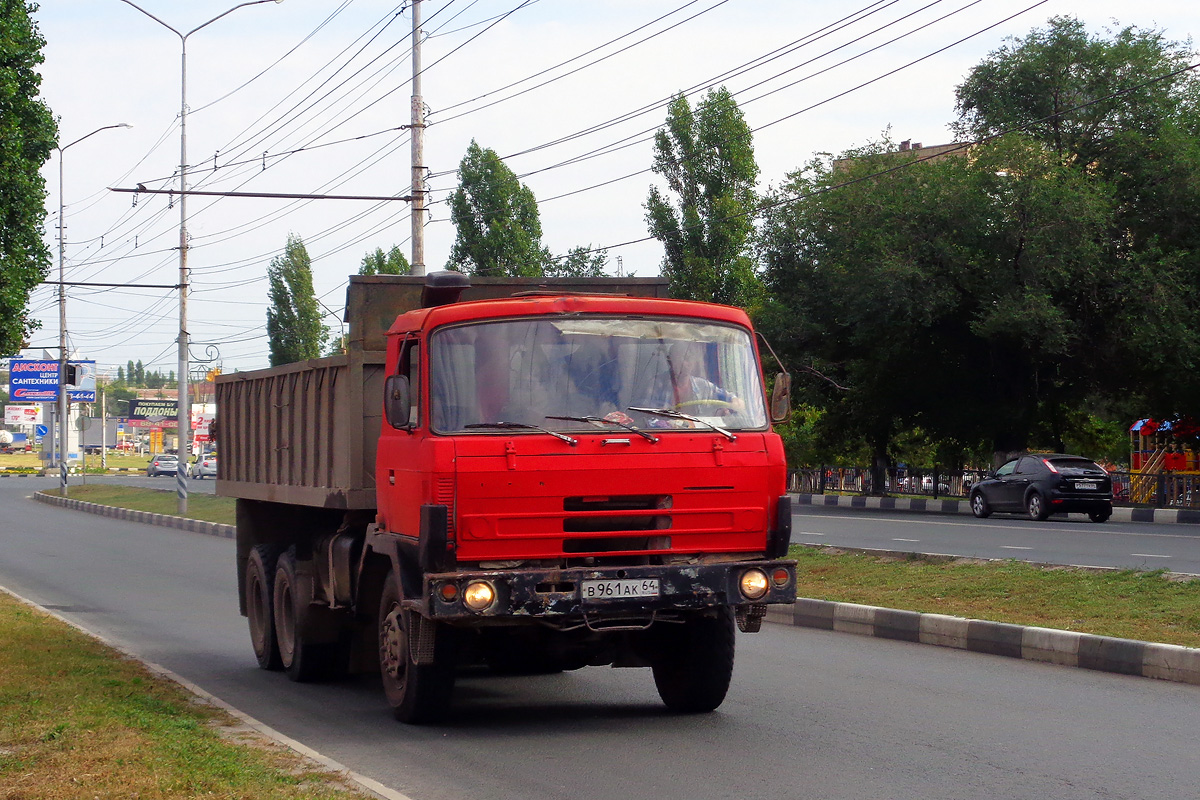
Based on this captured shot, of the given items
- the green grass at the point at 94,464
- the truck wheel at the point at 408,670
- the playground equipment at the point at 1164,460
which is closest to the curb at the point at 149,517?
the playground equipment at the point at 1164,460

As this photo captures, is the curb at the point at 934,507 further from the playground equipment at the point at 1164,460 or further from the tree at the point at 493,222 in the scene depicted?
the tree at the point at 493,222

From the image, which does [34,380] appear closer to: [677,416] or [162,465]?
[162,465]

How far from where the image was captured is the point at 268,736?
7.68 metres

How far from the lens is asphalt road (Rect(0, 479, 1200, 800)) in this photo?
6.61 meters

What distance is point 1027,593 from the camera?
1333 cm

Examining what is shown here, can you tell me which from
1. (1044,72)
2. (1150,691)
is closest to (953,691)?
(1150,691)

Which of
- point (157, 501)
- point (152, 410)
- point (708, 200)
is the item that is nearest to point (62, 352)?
point (157, 501)

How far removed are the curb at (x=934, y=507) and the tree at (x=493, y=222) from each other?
615 inches

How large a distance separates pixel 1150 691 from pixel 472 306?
5065 millimetres

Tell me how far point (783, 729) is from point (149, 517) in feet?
103

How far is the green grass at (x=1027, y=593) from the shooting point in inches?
449

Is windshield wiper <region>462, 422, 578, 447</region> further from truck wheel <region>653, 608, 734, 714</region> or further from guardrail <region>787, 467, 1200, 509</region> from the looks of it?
guardrail <region>787, 467, 1200, 509</region>

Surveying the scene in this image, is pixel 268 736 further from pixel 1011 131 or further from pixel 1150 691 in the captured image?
pixel 1011 131

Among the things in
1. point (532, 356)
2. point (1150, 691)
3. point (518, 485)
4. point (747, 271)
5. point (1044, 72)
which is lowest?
point (1150, 691)
